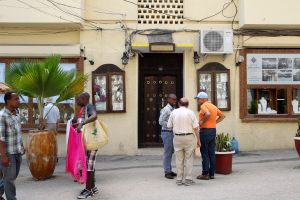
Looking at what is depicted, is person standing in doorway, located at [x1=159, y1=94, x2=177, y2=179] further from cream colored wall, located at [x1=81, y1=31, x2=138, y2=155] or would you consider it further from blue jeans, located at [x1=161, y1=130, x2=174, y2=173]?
cream colored wall, located at [x1=81, y1=31, x2=138, y2=155]

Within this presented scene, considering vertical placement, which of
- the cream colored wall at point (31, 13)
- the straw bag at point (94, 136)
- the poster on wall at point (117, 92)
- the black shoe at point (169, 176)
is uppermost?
the cream colored wall at point (31, 13)

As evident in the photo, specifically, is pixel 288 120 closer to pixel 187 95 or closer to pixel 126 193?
pixel 187 95

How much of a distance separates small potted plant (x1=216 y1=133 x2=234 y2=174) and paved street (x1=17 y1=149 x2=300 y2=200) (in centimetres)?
24

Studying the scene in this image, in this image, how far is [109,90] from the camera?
42.5ft

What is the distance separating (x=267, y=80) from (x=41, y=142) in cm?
724

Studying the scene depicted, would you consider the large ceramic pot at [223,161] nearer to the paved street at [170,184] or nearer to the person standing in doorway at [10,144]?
the paved street at [170,184]

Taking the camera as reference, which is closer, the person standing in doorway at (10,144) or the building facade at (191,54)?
the person standing in doorway at (10,144)

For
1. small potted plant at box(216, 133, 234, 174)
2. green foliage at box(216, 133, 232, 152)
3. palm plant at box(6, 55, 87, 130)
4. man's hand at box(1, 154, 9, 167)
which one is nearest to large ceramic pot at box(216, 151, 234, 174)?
small potted plant at box(216, 133, 234, 174)

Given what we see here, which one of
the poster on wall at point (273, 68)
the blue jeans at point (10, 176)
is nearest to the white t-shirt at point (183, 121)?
the blue jeans at point (10, 176)

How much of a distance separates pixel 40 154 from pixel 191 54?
587cm

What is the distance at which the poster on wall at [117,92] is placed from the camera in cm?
1299

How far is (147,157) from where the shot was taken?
12.8m

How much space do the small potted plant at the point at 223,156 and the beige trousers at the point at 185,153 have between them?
4.06 ft

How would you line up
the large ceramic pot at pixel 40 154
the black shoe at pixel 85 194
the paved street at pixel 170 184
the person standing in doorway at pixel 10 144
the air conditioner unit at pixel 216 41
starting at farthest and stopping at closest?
the air conditioner unit at pixel 216 41
the large ceramic pot at pixel 40 154
the paved street at pixel 170 184
the black shoe at pixel 85 194
the person standing in doorway at pixel 10 144
